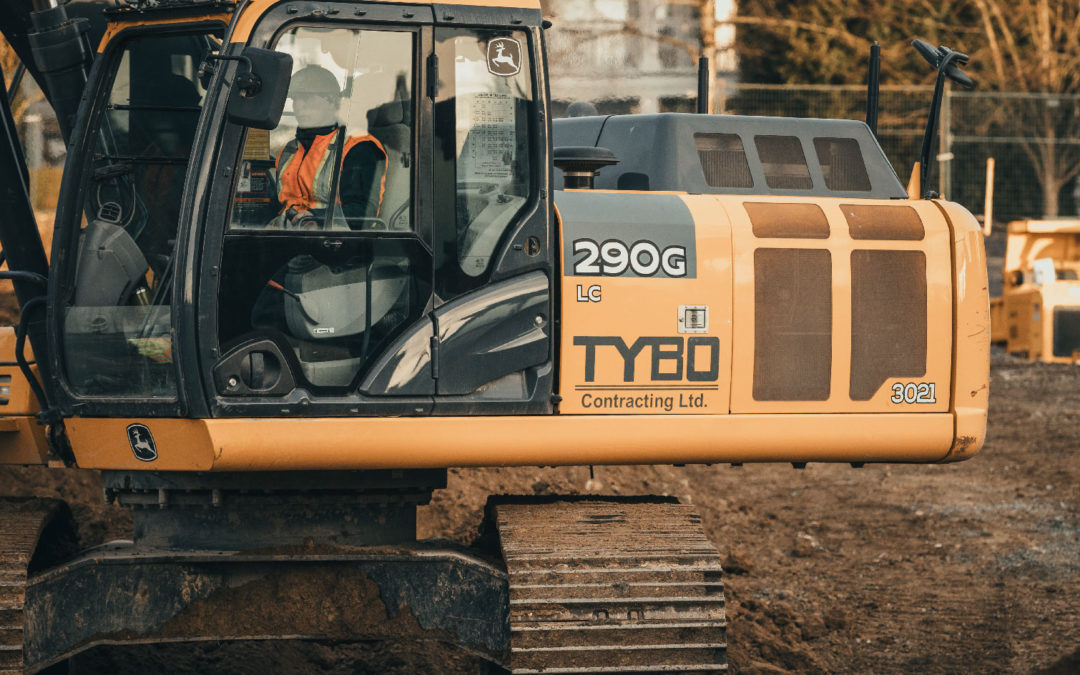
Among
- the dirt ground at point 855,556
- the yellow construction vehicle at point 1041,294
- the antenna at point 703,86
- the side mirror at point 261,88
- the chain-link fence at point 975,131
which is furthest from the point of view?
the chain-link fence at point 975,131

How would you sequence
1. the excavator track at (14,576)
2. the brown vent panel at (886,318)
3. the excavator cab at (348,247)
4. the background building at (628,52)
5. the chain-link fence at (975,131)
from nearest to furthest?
the excavator cab at (348,247) < the excavator track at (14,576) < the brown vent panel at (886,318) < the background building at (628,52) < the chain-link fence at (975,131)

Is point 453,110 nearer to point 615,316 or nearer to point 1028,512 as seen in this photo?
point 615,316

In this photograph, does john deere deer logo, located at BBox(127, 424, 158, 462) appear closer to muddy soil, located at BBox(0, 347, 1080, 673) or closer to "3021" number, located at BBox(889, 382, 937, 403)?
muddy soil, located at BBox(0, 347, 1080, 673)

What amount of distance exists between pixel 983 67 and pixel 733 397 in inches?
920

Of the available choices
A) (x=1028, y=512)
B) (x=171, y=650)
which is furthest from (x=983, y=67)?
(x=171, y=650)

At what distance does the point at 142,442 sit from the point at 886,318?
280cm

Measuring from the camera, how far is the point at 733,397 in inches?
207

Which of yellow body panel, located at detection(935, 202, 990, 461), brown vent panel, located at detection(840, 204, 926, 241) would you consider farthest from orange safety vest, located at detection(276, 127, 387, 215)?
yellow body panel, located at detection(935, 202, 990, 461)

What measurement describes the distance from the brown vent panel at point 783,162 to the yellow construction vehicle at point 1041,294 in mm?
11542

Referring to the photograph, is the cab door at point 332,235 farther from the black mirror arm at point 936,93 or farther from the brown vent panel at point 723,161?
the black mirror arm at point 936,93

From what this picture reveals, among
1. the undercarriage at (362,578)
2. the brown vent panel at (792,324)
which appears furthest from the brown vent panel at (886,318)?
the undercarriage at (362,578)

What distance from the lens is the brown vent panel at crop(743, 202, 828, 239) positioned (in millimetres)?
5348

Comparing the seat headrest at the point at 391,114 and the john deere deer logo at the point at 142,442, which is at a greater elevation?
the seat headrest at the point at 391,114

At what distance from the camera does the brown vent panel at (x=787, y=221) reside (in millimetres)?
5348
